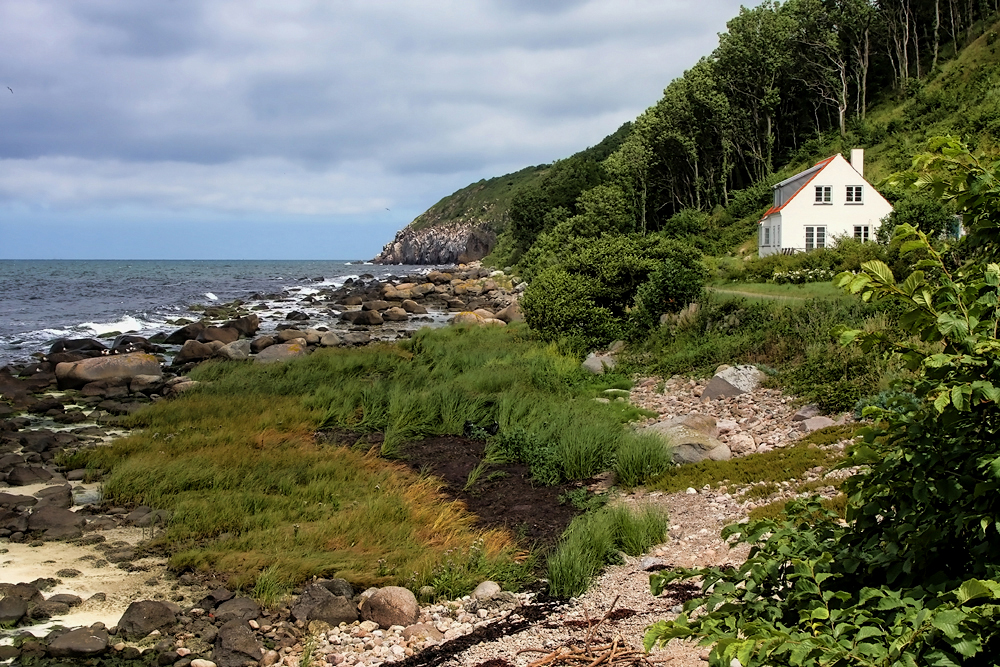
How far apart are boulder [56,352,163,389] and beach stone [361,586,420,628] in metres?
16.4

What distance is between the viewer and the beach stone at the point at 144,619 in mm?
6375

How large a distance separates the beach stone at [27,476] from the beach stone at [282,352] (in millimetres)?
11885

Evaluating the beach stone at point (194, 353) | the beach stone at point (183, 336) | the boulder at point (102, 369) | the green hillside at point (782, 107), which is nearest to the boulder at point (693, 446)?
the boulder at point (102, 369)

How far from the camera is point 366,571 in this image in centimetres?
746

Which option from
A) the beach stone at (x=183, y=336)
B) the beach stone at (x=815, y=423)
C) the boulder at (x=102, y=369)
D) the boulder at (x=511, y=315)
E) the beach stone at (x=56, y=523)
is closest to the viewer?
the beach stone at (x=56, y=523)

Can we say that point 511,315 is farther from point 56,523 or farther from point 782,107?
point 782,107

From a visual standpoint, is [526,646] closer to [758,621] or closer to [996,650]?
[758,621]

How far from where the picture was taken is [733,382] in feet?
48.3

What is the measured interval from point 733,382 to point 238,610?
10.9 metres

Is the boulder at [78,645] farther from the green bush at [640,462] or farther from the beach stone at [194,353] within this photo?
the beach stone at [194,353]

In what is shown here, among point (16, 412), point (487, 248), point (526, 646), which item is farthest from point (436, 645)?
point (487, 248)

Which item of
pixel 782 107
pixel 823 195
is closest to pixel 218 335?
pixel 823 195

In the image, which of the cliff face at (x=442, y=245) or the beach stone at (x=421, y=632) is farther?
the cliff face at (x=442, y=245)

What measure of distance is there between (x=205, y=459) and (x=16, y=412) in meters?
9.06
